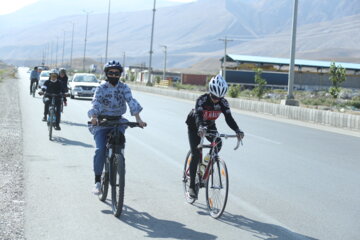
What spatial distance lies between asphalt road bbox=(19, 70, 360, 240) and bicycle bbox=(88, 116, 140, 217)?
21cm

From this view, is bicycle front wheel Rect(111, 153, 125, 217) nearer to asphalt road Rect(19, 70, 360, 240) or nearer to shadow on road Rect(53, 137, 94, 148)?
asphalt road Rect(19, 70, 360, 240)

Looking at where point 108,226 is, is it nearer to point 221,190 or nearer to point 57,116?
point 221,190

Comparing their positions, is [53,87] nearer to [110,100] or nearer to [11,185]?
[11,185]

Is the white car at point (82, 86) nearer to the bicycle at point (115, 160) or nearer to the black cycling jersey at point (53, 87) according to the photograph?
the black cycling jersey at point (53, 87)

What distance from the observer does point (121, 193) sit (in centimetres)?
639

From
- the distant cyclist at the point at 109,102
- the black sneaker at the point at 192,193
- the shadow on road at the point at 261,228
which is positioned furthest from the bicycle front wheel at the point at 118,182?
the shadow on road at the point at 261,228

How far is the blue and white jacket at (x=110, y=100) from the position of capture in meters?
6.99

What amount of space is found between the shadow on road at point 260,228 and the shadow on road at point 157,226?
1.72 ft

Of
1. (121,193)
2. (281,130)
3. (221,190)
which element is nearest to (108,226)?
(121,193)

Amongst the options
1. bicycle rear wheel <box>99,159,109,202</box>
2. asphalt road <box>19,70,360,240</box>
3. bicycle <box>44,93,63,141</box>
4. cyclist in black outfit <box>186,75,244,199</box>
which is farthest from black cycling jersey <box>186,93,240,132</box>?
bicycle <box>44,93,63,141</box>

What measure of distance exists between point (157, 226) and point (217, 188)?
852 millimetres

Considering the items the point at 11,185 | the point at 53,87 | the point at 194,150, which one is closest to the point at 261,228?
the point at 194,150

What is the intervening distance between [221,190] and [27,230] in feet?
6.84

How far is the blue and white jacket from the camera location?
6992 millimetres
